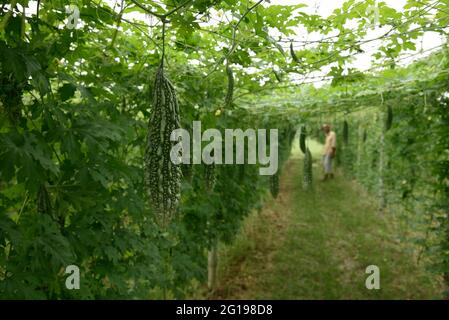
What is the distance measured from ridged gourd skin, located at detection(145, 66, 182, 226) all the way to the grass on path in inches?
182

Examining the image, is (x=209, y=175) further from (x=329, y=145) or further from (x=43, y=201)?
(x=329, y=145)

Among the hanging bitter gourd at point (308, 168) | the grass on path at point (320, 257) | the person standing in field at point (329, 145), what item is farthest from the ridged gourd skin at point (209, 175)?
the person standing in field at point (329, 145)

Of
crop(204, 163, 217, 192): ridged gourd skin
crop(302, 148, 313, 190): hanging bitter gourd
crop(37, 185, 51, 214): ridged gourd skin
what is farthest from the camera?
crop(302, 148, 313, 190): hanging bitter gourd

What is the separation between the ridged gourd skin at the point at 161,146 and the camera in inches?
52.6

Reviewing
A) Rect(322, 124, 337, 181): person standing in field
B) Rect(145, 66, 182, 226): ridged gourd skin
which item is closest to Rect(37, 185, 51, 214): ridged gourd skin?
Rect(145, 66, 182, 226): ridged gourd skin

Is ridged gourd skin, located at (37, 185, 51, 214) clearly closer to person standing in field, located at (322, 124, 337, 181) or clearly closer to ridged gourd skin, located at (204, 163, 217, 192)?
ridged gourd skin, located at (204, 163, 217, 192)

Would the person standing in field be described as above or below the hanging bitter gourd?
above

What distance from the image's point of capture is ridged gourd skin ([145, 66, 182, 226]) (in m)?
1.34

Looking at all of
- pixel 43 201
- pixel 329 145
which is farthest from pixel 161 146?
pixel 329 145

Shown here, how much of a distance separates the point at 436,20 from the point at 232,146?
2.49m

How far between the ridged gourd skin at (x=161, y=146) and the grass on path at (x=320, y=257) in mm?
4616

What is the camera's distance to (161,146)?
1.35m

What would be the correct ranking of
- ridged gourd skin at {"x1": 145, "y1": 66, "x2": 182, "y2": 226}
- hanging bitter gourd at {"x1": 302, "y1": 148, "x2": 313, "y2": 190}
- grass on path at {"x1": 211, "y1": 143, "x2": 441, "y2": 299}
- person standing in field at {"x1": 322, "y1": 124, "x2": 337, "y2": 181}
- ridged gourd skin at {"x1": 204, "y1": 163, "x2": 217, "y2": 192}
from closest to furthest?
1. ridged gourd skin at {"x1": 145, "y1": 66, "x2": 182, "y2": 226}
2. ridged gourd skin at {"x1": 204, "y1": 163, "x2": 217, "y2": 192}
3. hanging bitter gourd at {"x1": 302, "y1": 148, "x2": 313, "y2": 190}
4. grass on path at {"x1": 211, "y1": 143, "x2": 441, "y2": 299}
5. person standing in field at {"x1": 322, "y1": 124, "x2": 337, "y2": 181}

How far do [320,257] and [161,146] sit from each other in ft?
20.0
